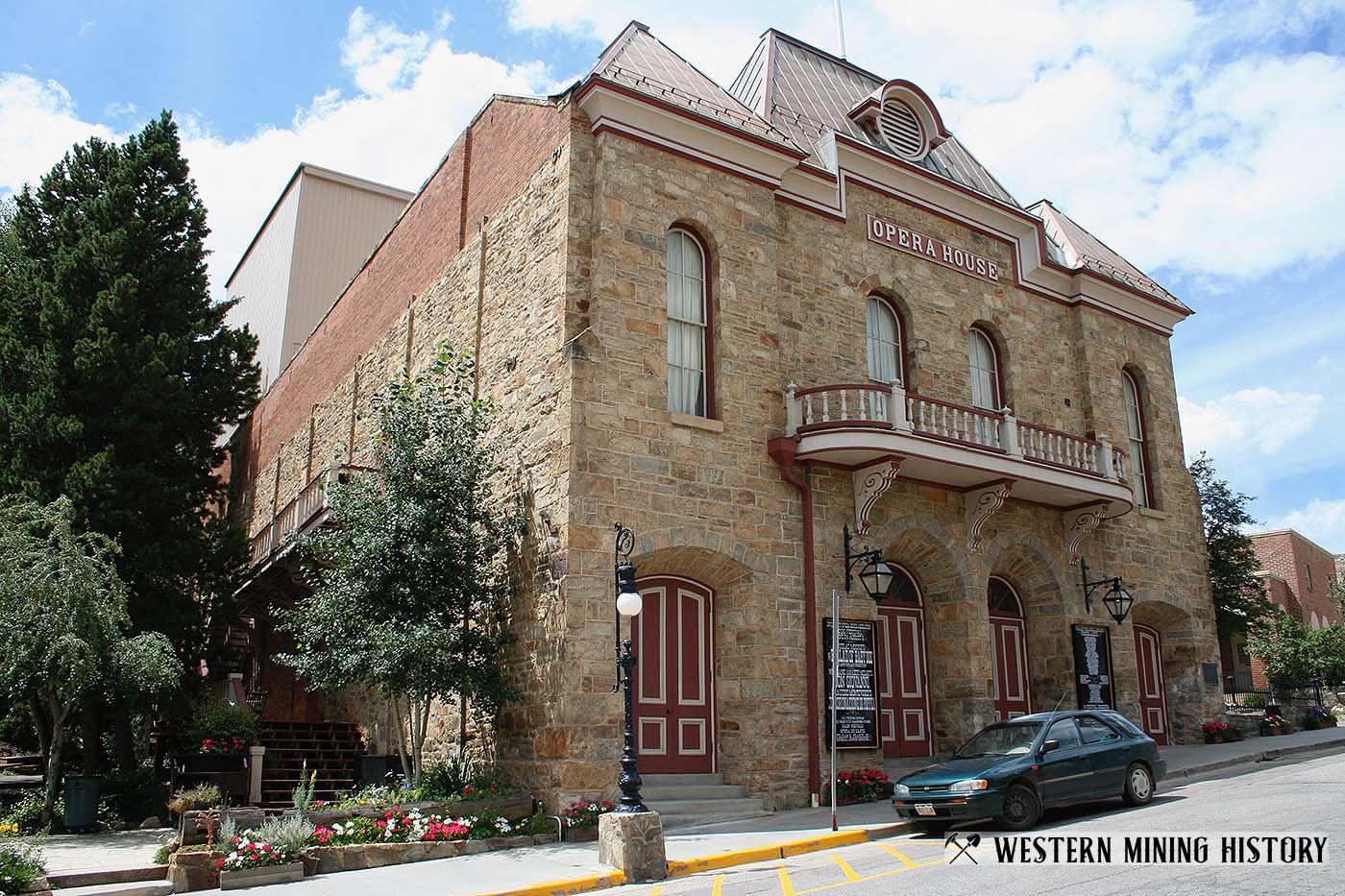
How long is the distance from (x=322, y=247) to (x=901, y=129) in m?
20.7

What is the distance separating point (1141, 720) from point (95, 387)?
1963 centimetres

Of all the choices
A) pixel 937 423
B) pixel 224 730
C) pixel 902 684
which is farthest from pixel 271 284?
pixel 902 684

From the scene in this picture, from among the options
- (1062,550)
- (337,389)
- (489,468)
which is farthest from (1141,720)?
(337,389)

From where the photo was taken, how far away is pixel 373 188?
34.8 m

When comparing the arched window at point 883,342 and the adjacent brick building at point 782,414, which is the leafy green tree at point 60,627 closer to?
the adjacent brick building at point 782,414

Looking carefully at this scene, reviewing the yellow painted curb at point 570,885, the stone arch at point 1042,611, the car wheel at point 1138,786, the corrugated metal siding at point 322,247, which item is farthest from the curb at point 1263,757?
the corrugated metal siding at point 322,247

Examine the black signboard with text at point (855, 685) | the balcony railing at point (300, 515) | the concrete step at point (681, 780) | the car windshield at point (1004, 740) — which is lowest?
the concrete step at point (681, 780)

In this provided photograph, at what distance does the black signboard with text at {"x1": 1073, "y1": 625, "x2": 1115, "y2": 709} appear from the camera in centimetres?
1861

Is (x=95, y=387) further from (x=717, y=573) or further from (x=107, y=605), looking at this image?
(x=717, y=573)

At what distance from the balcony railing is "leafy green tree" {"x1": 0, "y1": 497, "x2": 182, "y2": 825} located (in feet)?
11.4

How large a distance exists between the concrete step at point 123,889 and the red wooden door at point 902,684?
10385 millimetres

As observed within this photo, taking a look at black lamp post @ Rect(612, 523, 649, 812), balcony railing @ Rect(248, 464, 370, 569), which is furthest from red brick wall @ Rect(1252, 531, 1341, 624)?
balcony railing @ Rect(248, 464, 370, 569)

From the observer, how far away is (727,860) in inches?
428

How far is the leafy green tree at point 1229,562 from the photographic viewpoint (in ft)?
84.0
